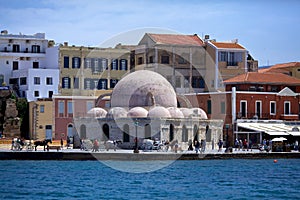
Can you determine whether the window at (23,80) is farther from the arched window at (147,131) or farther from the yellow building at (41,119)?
→ the arched window at (147,131)

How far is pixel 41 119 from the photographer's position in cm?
6638

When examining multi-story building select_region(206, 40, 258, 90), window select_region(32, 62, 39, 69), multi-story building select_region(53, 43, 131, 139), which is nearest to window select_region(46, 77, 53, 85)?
multi-story building select_region(53, 43, 131, 139)

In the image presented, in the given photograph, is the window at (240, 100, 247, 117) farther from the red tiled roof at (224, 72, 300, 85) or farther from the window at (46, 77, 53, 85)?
the window at (46, 77, 53, 85)

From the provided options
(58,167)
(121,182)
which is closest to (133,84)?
(58,167)

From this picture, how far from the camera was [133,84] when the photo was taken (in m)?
57.1

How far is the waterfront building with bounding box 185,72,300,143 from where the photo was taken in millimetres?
62500

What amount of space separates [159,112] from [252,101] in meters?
11.6

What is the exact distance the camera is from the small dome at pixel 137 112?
54344mm

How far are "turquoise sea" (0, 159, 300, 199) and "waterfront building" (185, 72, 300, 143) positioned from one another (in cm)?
1327

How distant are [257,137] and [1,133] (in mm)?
21040

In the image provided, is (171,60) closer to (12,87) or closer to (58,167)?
(12,87)

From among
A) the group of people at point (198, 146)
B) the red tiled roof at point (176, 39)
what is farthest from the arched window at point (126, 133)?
the red tiled roof at point (176, 39)

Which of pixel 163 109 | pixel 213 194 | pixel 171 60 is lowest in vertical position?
pixel 213 194

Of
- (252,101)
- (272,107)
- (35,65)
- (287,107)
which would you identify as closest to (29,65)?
(35,65)
